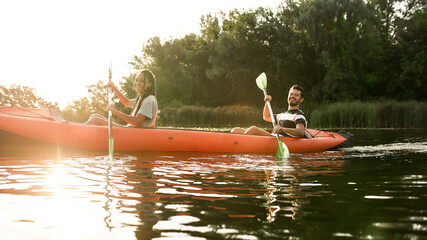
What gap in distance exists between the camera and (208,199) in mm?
2758

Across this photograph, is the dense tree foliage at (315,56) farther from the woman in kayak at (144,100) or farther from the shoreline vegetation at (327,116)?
→ the woman in kayak at (144,100)

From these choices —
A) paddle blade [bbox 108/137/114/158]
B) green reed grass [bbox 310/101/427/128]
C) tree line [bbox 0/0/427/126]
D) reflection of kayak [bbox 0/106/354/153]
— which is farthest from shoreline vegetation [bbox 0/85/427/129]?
paddle blade [bbox 108/137/114/158]

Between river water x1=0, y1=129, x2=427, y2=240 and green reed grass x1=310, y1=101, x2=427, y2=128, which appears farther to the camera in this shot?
green reed grass x1=310, y1=101, x2=427, y2=128

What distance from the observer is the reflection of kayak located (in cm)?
563

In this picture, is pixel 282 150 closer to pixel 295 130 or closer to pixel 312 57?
pixel 295 130

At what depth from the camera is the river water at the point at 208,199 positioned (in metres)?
2.02

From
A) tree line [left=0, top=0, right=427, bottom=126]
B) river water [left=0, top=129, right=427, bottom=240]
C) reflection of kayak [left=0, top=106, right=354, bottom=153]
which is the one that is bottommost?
river water [left=0, top=129, right=427, bottom=240]

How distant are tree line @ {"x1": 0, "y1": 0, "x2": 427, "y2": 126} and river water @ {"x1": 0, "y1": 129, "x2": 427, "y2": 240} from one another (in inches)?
752

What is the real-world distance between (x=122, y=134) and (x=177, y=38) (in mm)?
28018

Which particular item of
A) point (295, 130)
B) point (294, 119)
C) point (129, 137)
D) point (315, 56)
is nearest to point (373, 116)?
point (294, 119)

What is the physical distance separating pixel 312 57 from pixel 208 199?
80.6 feet

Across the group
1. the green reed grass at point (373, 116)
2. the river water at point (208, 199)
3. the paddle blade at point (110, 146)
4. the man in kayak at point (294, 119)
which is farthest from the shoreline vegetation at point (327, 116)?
the paddle blade at point (110, 146)

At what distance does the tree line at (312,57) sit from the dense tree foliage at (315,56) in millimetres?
55

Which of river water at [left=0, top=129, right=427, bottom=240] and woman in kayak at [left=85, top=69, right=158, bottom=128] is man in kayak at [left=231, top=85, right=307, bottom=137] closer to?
river water at [left=0, top=129, right=427, bottom=240]
